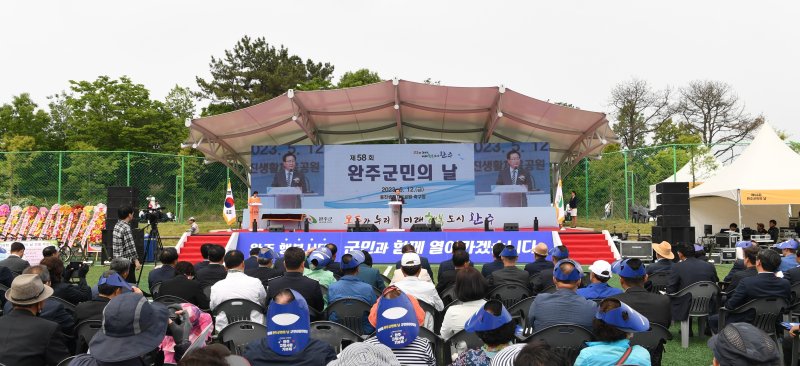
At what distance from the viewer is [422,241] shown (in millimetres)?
15461

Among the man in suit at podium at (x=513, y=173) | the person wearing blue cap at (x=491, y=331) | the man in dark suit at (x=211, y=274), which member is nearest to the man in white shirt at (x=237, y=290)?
the man in dark suit at (x=211, y=274)

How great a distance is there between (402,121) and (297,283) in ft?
55.3

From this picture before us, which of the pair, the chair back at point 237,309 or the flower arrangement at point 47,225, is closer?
the chair back at point 237,309

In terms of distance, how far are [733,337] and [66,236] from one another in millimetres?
17096

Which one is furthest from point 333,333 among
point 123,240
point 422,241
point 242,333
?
point 422,241

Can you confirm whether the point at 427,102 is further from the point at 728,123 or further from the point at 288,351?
the point at 728,123

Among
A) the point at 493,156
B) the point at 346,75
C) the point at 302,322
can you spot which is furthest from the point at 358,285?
the point at 346,75

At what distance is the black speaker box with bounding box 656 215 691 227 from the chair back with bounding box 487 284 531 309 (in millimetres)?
8841

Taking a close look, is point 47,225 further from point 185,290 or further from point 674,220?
point 674,220

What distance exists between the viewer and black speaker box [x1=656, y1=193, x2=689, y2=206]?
13.6 meters

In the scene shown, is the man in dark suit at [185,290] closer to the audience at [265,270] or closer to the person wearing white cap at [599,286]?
the audience at [265,270]

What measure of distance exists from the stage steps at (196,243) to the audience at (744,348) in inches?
575

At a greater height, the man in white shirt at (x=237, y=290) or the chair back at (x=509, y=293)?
the man in white shirt at (x=237, y=290)

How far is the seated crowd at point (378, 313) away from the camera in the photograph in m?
2.97
